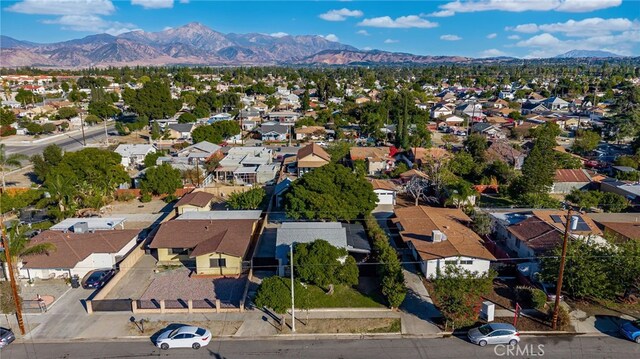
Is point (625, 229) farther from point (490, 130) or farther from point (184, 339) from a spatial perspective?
point (490, 130)

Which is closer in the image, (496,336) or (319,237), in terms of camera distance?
(496,336)

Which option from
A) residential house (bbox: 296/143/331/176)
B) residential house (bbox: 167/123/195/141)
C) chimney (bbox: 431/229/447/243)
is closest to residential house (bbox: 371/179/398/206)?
residential house (bbox: 296/143/331/176)

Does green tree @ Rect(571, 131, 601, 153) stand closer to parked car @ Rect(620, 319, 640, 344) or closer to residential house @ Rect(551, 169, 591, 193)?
residential house @ Rect(551, 169, 591, 193)

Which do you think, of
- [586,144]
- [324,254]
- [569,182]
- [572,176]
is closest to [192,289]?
[324,254]

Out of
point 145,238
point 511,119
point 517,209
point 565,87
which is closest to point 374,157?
point 517,209

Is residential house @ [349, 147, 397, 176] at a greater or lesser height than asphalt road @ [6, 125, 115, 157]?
lesser
